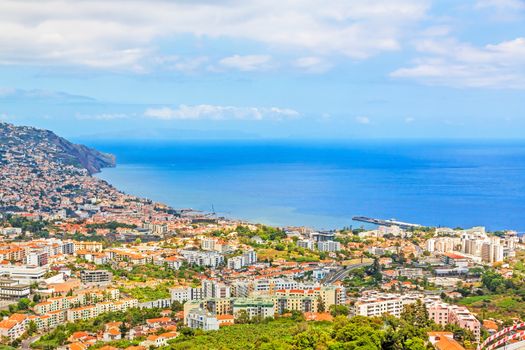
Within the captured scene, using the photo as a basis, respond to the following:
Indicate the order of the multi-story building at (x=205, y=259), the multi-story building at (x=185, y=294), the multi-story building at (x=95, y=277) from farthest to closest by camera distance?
the multi-story building at (x=205, y=259)
the multi-story building at (x=95, y=277)
the multi-story building at (x=185, y=294)

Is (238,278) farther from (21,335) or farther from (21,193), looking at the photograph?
(21,193)

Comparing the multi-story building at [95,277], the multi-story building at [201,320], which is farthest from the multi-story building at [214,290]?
the multi-story building at [95,277]

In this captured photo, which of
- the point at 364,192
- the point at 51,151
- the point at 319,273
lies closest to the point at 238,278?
the point at 319,273

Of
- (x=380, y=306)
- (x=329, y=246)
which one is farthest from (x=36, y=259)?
(x=380, y=306)

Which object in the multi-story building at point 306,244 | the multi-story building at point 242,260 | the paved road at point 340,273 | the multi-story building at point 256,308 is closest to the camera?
the multi-story building at point 256,308

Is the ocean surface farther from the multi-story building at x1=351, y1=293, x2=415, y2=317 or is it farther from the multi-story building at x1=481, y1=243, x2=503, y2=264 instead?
the multi-story building at x1=351, y1=293, x2=415, y2=317

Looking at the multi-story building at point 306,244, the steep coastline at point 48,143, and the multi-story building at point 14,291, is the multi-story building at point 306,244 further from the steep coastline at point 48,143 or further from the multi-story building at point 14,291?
the steep coastline at point 48,143

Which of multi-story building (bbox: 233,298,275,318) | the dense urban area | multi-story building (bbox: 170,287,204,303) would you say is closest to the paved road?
the dense urban area
